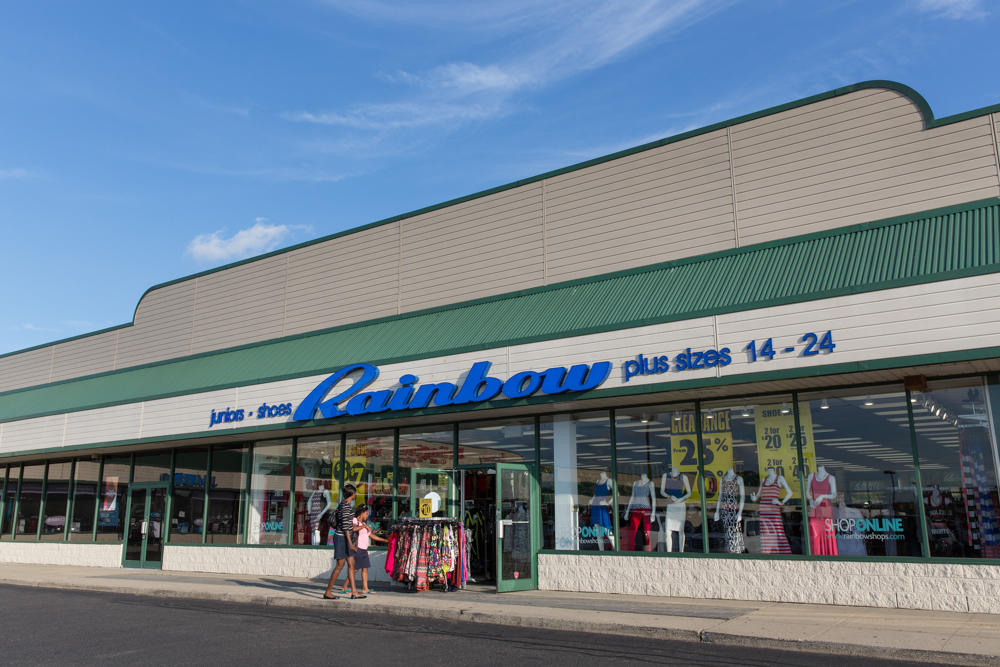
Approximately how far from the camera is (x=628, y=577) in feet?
45.4

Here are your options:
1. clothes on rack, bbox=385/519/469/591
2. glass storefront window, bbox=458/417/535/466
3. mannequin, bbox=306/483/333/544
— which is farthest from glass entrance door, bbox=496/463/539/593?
mannequin, bbox=306/483/333/544

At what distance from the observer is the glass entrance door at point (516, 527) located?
14.5 m

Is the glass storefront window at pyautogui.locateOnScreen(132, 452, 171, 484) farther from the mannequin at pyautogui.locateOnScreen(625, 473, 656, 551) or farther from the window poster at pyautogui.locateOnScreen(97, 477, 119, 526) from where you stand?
the mannequin at pyautogui.locateOnScreen(625, 473, 656, 551)

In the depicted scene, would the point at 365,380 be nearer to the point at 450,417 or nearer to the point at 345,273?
the point at 450,417

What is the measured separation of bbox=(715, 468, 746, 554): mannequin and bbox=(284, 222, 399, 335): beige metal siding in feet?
28.3

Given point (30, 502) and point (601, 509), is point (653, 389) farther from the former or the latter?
point (30, 502)

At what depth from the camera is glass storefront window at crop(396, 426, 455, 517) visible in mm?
16203

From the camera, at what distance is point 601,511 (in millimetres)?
14570

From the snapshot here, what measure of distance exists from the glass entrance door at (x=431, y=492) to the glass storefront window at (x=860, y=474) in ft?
22.7

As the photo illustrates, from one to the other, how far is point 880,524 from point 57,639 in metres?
11.5

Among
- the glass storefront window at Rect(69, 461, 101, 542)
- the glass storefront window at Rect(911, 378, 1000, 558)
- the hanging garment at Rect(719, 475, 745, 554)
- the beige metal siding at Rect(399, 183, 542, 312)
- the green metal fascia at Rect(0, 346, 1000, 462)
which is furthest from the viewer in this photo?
the glass storefront window at Rect(69, 461, 101, 542)

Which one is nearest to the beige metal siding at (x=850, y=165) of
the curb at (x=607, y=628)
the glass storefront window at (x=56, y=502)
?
the curb at (x=607, y=628)

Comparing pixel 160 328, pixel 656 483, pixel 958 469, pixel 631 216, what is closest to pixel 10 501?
pixel 160 328

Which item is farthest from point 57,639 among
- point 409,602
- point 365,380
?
point 365,380
